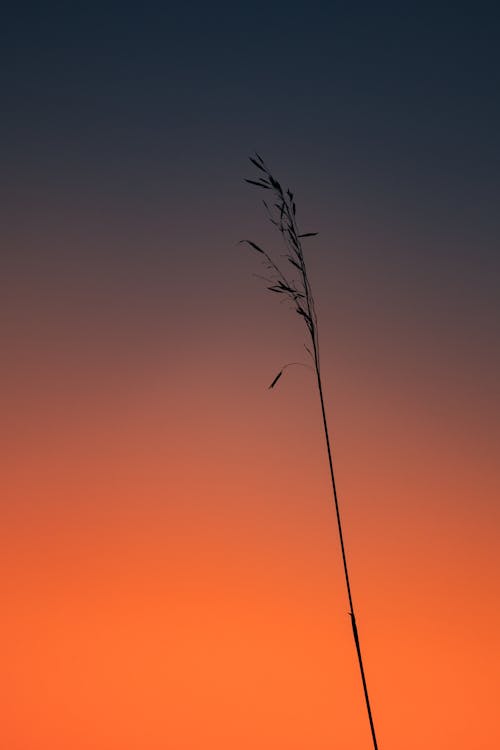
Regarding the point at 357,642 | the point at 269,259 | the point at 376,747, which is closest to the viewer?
the point at 376,747

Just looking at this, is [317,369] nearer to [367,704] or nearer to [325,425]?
[325,425]

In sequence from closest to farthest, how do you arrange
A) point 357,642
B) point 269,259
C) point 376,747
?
1. point 376,747
2. point 357,642
3. point 269,259

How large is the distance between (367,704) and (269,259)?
1.40m

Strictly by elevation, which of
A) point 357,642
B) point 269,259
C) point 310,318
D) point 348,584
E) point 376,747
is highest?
point 269,259

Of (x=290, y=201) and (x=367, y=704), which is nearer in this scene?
(x=367, y=704)

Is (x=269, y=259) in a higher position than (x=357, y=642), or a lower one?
higher

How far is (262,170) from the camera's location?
2.92 metres

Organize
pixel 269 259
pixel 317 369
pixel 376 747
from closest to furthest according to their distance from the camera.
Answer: pixel 376 747 < pixel 317 369 < pixel 269 259

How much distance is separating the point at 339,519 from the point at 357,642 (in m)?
0.32

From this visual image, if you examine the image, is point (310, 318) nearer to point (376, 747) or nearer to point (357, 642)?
point (357, 642)

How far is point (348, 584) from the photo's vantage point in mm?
2102

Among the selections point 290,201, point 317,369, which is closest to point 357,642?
point 317,369

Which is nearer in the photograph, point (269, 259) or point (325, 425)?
point (325, 425)

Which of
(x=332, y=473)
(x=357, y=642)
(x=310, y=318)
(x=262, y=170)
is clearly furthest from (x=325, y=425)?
(x=262, y=170)
